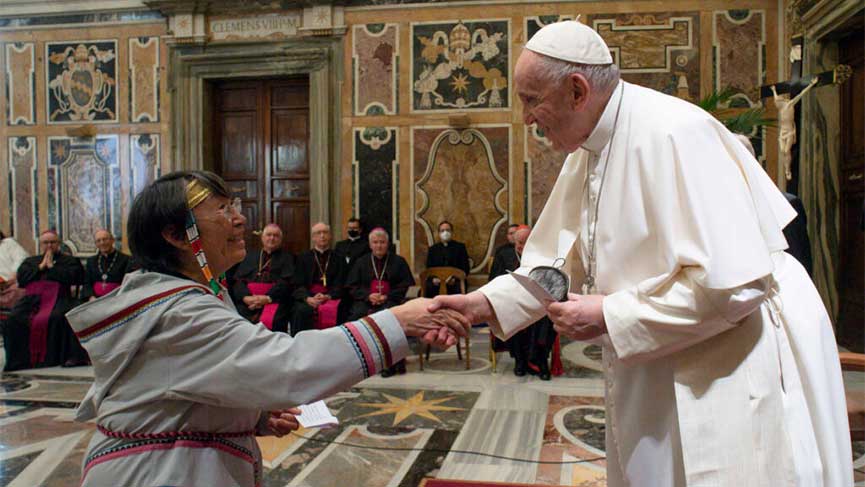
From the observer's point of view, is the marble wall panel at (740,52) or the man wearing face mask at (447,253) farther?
the man wearing face mask at (447,253)

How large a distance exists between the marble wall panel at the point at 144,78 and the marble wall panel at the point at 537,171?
519 centimetres

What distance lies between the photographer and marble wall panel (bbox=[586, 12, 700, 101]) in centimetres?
846

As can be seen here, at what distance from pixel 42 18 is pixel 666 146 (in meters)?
10.7

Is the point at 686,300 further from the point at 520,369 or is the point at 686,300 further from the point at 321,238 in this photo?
the point at 321,238

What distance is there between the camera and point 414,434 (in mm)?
4316

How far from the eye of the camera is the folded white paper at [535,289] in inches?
67.3

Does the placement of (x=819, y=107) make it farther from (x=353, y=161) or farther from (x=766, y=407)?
(x=766, y=407)

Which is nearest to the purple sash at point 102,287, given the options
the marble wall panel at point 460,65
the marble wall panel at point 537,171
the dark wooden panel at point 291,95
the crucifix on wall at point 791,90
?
the dark wooden panel at point 291,95

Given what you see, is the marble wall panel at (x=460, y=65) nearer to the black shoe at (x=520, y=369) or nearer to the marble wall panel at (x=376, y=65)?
the marble wall panel at (x=376, y=65)

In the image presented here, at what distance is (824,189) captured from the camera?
7344mm

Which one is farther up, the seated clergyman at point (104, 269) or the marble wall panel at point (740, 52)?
the marble wall panel at point (740, 52)

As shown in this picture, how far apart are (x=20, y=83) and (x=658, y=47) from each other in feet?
29.0

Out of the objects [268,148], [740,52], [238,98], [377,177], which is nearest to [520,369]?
[377,177]

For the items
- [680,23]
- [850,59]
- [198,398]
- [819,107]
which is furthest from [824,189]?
[198,398]
